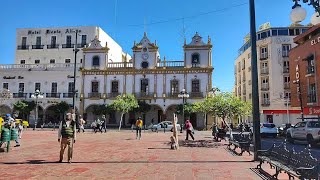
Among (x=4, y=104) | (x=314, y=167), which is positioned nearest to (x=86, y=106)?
(x=4, y=104)

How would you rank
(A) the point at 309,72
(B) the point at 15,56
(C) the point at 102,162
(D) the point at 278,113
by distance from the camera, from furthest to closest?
1. (B) the point at 15,56
2. (D) the point at 278,113
3. (A) the point at 309,72
4. (C) the point at 102,162

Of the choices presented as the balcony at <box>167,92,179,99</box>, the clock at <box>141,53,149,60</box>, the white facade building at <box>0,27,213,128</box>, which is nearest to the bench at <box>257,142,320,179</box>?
the balcony at <box>167,92,179,99</box>

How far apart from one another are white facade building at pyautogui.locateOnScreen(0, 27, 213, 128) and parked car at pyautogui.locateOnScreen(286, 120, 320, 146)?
21.4 metres

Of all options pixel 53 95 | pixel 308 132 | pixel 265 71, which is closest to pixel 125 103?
pixel 53 95

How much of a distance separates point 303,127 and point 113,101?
90.0 feet

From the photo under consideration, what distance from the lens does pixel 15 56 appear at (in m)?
51.4

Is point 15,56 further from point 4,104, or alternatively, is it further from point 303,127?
point 303,127

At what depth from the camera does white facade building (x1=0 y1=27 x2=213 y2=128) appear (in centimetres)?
4331

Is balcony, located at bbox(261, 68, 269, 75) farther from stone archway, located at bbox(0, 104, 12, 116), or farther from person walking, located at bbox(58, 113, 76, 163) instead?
person walking, located at bbox(58, 113, 76, 163)

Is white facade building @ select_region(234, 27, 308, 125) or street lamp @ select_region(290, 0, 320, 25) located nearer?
street lamp @ select_region(290, 0, 320, 25)

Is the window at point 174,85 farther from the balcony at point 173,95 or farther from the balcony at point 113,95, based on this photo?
the balcony at point 113,95

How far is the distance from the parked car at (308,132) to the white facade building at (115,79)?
21409mm

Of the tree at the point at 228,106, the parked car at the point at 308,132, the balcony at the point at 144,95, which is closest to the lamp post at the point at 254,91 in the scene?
the tree at the point at 228,106

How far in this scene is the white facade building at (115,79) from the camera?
4331 cm
